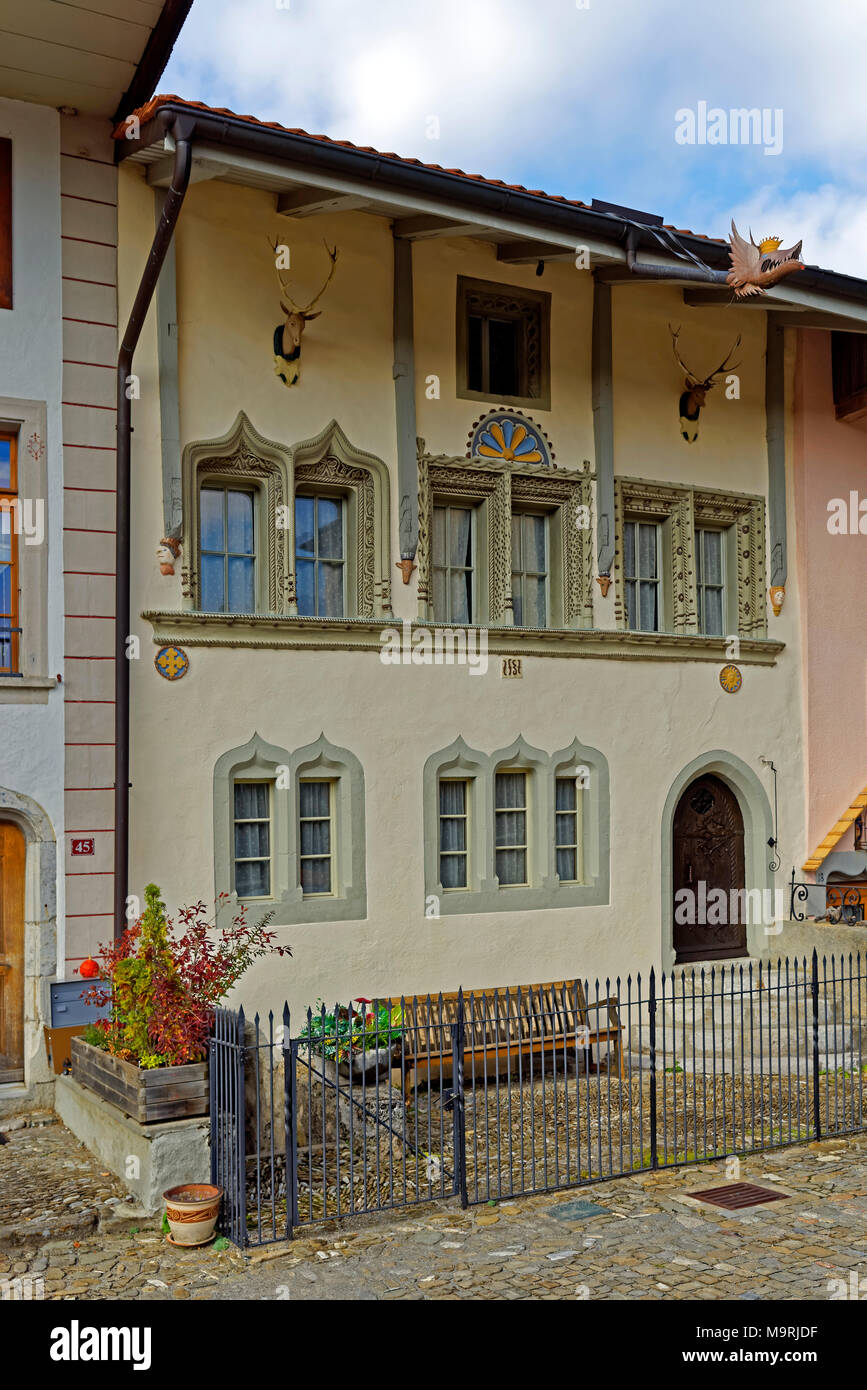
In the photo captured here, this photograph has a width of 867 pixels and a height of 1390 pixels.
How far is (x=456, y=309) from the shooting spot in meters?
13.2

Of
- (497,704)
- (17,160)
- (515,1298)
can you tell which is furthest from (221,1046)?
(17,160)

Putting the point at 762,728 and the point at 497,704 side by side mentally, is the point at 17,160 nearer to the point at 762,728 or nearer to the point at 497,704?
the point at 497,704

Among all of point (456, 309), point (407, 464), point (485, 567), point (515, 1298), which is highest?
point (456, 309)

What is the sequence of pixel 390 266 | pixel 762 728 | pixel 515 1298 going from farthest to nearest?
pixel 762 728, pixel 390 266, pixel 515 1298

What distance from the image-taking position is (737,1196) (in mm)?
8672

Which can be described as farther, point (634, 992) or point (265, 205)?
point (634, 992)

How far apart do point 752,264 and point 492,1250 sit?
30.8 feet

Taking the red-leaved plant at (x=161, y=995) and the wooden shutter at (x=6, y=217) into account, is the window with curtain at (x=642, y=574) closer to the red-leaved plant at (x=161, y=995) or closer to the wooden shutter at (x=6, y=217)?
the red-leaved plant at (x=161, y=995)

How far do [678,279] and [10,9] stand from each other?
675 cm

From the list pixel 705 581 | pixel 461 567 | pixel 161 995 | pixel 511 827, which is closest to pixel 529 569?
pixel 461 567

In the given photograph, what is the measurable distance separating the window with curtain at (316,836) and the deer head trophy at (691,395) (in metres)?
6.11

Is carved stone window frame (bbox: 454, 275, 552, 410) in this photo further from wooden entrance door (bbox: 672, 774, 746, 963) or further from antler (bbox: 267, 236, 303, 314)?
wooden entrance door (bbox: 672, 774, 746, 963)

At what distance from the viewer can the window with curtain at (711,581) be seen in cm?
1505

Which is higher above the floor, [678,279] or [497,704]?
[678,279]
